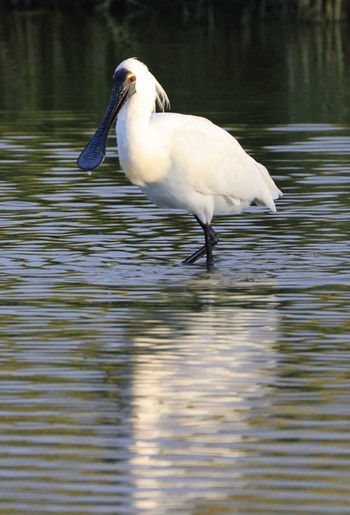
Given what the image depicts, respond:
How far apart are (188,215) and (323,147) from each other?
329 cm

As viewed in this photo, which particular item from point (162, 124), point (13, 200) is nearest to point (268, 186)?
point (162, 124)

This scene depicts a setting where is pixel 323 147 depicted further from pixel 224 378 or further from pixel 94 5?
pixel 94 5

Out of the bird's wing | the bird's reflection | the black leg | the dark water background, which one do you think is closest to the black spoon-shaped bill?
the bird's wing

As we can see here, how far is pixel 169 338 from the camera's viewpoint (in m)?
8.65

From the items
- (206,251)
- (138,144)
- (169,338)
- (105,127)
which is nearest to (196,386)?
(169,338)

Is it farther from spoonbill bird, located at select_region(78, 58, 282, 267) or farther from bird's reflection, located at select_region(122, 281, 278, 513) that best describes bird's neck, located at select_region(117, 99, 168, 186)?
bird's reflection, located at select_region(122, 281, 278, 513)

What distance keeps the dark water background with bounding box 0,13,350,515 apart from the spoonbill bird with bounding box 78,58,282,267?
0.39 metres

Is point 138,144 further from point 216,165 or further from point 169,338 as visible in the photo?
point 169,338

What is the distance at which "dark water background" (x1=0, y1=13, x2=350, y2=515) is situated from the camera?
20.0 feet

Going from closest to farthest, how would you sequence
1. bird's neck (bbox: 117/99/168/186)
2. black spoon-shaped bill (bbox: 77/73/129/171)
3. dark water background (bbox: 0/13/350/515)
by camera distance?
dark water background (bbox: 0/13/350/515) < bird's neck (bbox: 117/99/168/186) < black spoon-shaped bill (bbox: 77/73/129/171)

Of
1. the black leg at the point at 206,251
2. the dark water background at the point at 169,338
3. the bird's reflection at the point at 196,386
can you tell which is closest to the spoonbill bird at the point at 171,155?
the black leg at the point at 206,251

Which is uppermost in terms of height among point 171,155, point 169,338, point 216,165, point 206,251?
point 171,155

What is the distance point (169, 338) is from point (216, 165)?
2.80m

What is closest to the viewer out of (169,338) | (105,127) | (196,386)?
(196,386)
